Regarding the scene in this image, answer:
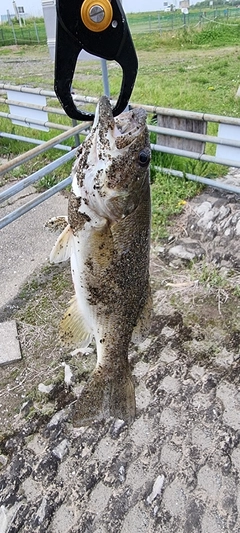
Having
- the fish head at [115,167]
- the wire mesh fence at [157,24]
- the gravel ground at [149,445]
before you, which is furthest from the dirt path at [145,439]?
the wire mesh fence at [157,24]

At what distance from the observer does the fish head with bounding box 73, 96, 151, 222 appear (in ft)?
5.96

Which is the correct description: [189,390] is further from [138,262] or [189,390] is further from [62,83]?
[62,83]

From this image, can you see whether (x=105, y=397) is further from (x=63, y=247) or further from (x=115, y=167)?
(x=115, y=167)

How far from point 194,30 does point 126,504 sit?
69.3 feet

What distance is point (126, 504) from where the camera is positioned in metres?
2.70

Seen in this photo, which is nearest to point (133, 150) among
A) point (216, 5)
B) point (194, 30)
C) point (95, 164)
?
point (95, 164)

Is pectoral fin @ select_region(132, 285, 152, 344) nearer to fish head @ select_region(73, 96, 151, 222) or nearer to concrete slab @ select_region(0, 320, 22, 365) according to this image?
fish head @ select_region(73, 96, 151, 222)

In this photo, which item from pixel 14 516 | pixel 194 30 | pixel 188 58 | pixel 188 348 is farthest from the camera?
pixel 194 30

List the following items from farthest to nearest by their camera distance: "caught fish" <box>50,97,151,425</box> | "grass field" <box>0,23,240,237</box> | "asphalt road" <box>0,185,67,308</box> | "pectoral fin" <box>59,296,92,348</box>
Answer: "grass field" <box>0,23,240,237</box> → "asphalt road" <box>0,185,67,308</box> → "pectoral fin" <box>59,296,92,348</box> → "caught fish" <box>50,97,151,425</box>

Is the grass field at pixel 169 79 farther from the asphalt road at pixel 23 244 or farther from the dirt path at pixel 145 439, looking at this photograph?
the dirt path at pixel 145 439

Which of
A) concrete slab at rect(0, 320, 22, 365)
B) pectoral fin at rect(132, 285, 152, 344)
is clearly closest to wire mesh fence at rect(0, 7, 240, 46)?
concrete slab at rect(0, 320, 22, 365)

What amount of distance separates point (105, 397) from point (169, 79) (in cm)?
1152

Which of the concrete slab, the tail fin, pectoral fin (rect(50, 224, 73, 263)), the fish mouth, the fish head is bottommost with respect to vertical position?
the concrete slab

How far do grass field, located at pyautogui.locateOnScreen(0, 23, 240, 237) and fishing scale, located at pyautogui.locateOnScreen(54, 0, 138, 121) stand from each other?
3385 millimetres
